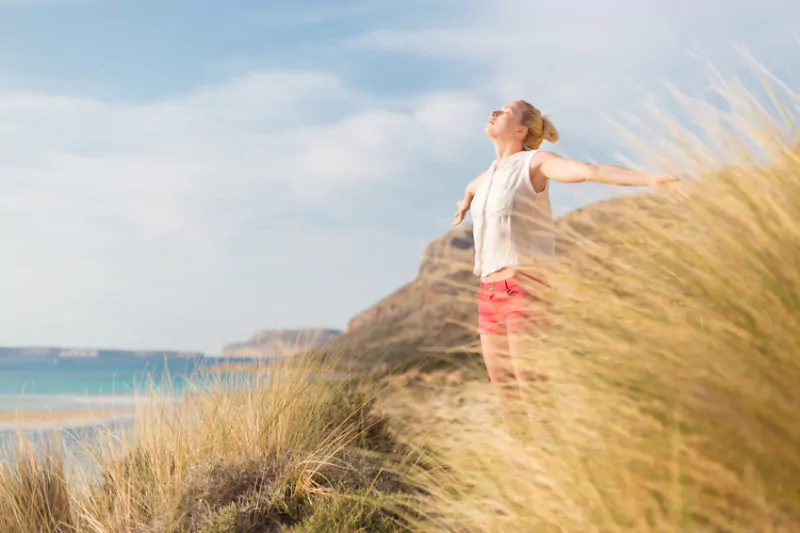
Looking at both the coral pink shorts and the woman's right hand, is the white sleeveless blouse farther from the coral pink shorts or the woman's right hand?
the woman's right hand

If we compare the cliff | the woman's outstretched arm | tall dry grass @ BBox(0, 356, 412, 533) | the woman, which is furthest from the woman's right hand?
tall dry grass @ BBox(0, 356, 412, 533)

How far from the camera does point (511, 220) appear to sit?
312cm

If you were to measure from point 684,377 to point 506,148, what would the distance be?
1.82 meters

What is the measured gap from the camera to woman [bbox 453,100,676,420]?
2.80 meters

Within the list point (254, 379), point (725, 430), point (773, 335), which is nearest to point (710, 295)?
point (773, 335)

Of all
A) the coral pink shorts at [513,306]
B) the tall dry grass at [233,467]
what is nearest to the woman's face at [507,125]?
the coral pink shorts at [513,306]

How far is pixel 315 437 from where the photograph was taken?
407 cm

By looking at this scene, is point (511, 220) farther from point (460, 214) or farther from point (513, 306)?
point (460, 214)

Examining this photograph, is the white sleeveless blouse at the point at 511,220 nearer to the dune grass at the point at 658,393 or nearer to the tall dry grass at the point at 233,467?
the dune grass at the point at 658,393

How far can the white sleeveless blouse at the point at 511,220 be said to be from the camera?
308 cm

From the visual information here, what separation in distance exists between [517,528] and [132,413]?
3635mm

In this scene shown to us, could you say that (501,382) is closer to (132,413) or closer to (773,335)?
(773,335)

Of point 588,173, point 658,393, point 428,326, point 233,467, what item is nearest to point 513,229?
point 588,173

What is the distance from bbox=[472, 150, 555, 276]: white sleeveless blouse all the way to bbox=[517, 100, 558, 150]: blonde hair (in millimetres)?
219
